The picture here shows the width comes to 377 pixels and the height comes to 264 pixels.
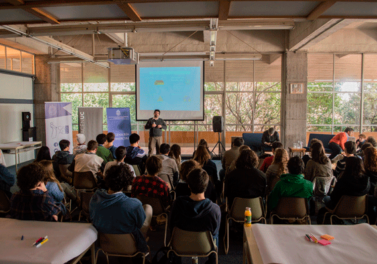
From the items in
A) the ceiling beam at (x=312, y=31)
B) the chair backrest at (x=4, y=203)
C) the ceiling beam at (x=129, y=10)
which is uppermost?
the ceiling beam at (x=312, y=31)

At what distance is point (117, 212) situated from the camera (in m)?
2.02

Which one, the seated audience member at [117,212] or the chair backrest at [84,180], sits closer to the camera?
the seated audience member at [117,212]

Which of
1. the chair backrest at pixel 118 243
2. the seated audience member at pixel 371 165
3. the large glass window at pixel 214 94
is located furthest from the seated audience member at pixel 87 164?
the large glass window at pixel 214 94

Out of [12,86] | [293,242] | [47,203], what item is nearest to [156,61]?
[12,86]

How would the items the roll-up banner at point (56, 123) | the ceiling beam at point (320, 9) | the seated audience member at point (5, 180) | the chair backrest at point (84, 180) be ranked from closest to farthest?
1. the ceiling beam at point (320, 9)
2. the seated audience member at point (5, 180)
3. the chair backrest at point (84, 180)
4. the roll-up banner at point (56, 123)

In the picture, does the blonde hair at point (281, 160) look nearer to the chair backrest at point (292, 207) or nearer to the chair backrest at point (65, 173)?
the chair backrest at point (292, 207)

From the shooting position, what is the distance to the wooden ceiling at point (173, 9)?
204 cm

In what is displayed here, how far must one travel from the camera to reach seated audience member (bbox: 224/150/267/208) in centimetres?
290

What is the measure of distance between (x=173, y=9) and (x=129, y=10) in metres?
0.37

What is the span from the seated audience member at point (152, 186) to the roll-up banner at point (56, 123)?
6.36 m

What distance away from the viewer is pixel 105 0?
6.55 ft

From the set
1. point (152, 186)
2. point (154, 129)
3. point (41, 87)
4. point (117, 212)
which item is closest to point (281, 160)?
point (152, 186)

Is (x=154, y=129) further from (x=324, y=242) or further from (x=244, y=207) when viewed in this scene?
(x=324, y=242)

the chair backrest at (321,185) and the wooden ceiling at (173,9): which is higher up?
the wooden ceiling at (173,9)
